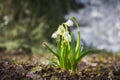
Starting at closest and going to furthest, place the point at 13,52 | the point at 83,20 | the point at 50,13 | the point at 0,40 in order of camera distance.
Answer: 1. the point at 13,52
2. the point at 0,40
3. the point at 50,13
4. the point at 83,20

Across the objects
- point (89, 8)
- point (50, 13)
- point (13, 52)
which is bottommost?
point (13, 52)

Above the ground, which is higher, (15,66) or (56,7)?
(56,7)

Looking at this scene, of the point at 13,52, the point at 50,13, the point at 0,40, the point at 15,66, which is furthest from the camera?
the point at 50,13

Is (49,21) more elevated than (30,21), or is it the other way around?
(30,21)

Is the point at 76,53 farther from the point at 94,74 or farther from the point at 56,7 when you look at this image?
the point at 56,7

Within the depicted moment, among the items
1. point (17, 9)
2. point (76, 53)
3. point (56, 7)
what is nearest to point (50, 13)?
point (56, 7)

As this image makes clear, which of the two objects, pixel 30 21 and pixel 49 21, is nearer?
pixel 49 21

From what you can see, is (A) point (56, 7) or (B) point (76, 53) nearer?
(B) point (76, 53)
